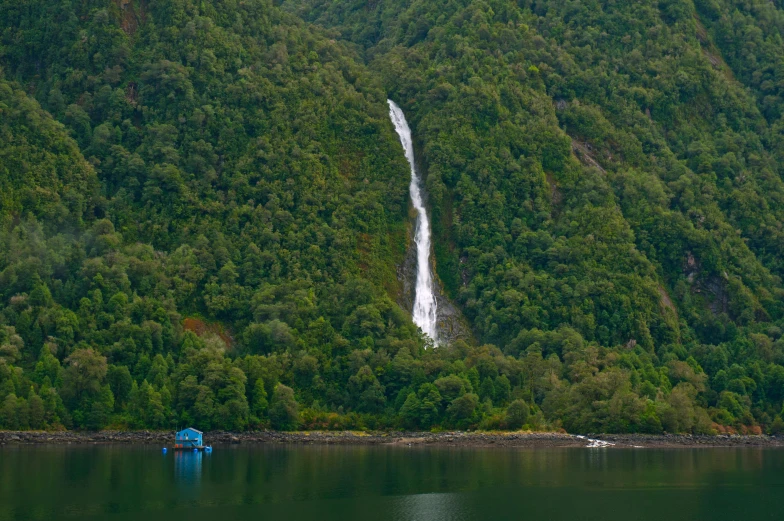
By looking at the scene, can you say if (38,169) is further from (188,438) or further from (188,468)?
(188,468)

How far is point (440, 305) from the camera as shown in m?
161

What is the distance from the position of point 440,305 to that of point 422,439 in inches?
1392

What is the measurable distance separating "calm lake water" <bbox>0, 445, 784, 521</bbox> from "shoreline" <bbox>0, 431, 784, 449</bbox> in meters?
7.01

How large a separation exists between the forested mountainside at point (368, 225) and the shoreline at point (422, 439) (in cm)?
182

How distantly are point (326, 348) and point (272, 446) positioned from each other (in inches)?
884

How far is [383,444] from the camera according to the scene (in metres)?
128

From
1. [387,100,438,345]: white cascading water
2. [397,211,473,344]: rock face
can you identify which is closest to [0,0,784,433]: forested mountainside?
[397,211,473,344]: rock face

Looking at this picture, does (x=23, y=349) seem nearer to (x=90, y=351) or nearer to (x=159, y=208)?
(x=90, y=351)

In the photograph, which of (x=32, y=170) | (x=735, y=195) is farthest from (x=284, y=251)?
(x=735, y=195)

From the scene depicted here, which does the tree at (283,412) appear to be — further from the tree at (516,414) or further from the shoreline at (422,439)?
the tree at (516,414)

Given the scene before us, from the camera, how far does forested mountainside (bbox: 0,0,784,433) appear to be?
134 m

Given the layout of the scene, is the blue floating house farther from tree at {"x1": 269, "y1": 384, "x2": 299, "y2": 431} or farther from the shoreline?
tree at {"x1": 269, "y1": 384, "x2": 299, "y2": 431}

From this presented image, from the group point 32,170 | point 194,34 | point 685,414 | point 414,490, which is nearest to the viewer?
point 414,490

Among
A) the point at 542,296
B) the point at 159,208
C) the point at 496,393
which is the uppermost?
the point at 159,208
